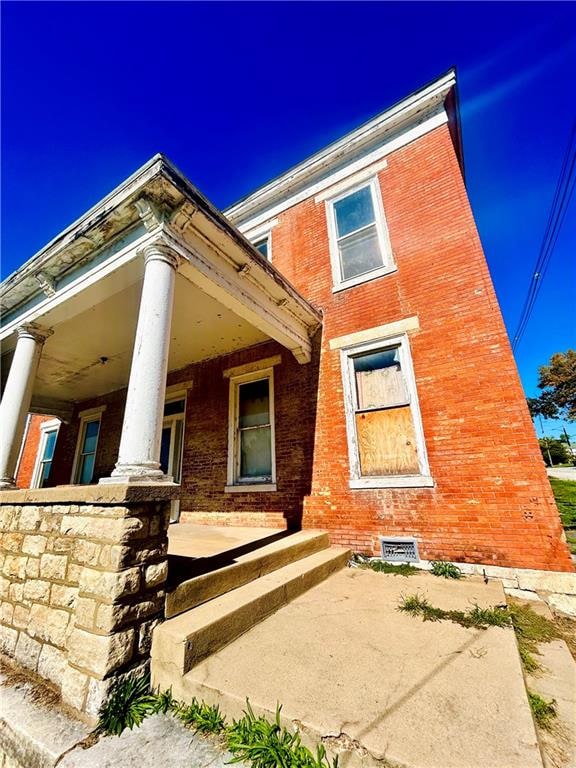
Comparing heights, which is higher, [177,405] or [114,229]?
[114,229]

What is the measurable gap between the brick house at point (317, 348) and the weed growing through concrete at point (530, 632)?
0.64 m

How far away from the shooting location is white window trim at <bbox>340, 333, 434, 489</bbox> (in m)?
4.83

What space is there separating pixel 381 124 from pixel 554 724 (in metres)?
8.49

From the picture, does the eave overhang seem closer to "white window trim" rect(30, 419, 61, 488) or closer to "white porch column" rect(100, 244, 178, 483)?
"white porch column" rect(100, 244, 178, 483)

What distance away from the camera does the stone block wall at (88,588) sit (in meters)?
2.26

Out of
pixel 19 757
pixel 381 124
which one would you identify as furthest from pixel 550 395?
pixel 19 757

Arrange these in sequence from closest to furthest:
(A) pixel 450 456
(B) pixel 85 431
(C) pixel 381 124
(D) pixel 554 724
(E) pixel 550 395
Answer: (D) pixel 554 724 → (A) pixel 450 456 → (C) pixel 381 124 → (B) pixel 85 431 → (E) pixel 550 395

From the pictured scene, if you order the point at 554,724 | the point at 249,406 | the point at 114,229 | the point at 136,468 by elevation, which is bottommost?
the point at 554,724

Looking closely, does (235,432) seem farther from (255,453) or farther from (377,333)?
(377,333)

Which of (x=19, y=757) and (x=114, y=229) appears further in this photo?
(x=114, y=229)

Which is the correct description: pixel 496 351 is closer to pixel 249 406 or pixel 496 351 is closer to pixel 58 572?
pixel 249 406

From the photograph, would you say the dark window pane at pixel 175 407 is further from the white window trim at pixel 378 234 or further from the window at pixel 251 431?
the white window trim at pixel 378 234

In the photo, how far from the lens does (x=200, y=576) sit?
2.92 meters

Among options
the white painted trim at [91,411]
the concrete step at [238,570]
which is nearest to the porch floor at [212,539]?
the concrete step at [238,570]
